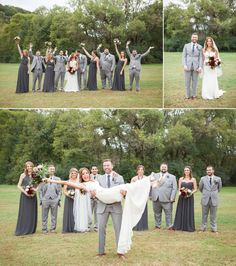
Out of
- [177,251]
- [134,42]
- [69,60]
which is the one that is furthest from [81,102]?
[177,251]

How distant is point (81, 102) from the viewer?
10.7 metres

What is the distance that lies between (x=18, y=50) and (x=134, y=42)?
264 centimetres

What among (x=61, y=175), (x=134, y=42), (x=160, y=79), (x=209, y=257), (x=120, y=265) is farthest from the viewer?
(x=61, y=175)

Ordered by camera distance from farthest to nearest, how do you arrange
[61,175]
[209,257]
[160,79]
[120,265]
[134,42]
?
[61,175]
[134,42]
[160,79]
[209,257]
[120,265]

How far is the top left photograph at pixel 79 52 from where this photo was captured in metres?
10.8

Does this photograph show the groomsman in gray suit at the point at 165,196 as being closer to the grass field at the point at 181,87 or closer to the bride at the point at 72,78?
the grass field at the point at 181,87

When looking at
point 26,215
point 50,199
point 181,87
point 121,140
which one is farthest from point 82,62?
point 121,140

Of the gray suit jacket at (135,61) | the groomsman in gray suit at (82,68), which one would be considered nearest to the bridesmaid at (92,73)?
the groomsman in gray suit at (82,68)

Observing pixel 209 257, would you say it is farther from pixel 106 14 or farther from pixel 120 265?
pixel 106 14

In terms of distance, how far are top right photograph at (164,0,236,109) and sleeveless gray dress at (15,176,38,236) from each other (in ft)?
13.1

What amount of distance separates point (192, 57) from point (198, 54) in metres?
0.13

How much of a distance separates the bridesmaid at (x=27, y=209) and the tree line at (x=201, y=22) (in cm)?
457

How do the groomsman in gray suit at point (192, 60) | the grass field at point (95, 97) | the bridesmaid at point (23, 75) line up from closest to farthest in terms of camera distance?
the groomsman in gray suit at point (192, 60) < the grass field at point (95, 97) < the bridesmaid at point (23, 75)

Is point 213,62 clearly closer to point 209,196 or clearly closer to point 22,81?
point 209,196
